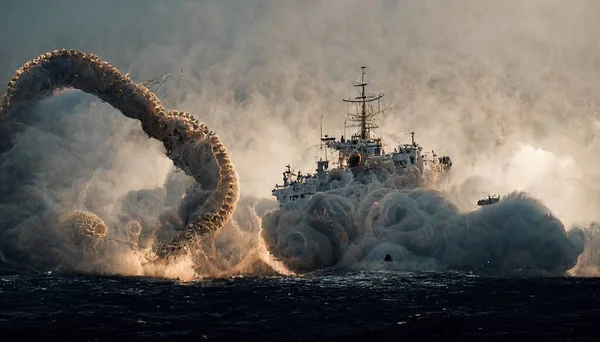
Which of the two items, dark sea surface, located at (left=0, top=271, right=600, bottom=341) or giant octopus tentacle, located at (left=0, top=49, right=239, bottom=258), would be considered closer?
dark sea surface, located at (left=0, top=271, right=600, bottom=341)

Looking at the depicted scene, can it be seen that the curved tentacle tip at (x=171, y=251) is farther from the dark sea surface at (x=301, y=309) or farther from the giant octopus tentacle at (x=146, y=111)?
the dark sea surface at (x=301, y=309)

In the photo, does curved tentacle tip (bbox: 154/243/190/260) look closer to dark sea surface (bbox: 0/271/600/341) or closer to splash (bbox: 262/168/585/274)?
dark sea surface (bbox: 0/271/600/341)

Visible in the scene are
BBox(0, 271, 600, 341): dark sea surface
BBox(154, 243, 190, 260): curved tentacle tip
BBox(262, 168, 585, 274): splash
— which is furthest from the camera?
BBox(262, 168, 585, 274): splash

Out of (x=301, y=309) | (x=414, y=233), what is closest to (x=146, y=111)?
(x=301, y=309)

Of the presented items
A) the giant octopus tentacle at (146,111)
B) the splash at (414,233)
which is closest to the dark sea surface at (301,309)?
the giant octopus tentacle at (146,111)

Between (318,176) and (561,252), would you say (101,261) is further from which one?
(561,252)

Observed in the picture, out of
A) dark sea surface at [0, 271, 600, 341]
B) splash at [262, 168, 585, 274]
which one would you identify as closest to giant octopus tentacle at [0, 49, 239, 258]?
dark sea surface at [0, 271, 600, 341]

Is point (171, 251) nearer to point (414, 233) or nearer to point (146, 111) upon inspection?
point (146, 111)
